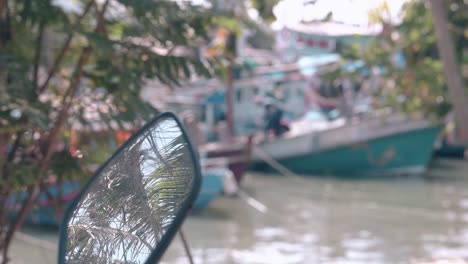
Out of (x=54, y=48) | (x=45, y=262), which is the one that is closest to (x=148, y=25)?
(x=54, y=48)

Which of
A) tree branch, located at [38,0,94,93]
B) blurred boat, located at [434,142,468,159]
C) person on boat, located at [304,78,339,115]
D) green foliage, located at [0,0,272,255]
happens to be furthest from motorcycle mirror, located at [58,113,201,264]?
blurred boat, located at [434,142,468,159]

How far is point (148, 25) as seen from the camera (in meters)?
4.37

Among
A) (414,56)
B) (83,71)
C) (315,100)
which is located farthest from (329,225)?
(315,100)

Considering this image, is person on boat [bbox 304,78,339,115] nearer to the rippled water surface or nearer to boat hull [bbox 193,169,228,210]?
the rippled water surface

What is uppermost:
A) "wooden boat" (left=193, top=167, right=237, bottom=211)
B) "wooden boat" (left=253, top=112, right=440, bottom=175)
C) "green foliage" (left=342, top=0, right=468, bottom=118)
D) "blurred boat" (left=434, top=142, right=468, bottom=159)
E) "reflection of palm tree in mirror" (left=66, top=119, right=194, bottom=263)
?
"reflection of palm tree in mirror" (left=66, top=119, right=194, bottom=263)

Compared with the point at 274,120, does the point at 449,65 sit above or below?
above

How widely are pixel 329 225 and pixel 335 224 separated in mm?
161

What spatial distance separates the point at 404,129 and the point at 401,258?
40.0 feet

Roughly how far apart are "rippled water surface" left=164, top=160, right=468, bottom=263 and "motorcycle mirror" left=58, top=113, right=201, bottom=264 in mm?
8427

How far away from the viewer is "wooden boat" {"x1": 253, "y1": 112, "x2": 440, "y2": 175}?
74.7 ft

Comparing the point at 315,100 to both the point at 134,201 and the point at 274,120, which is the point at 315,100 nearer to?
the point at 274,120

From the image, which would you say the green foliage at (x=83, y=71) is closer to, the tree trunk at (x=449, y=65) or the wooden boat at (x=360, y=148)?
the tree trunk at (x=449, y=65)

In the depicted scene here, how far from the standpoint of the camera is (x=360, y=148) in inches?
906

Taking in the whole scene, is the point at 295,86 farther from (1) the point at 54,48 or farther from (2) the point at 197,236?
(1) the point at 54,48
